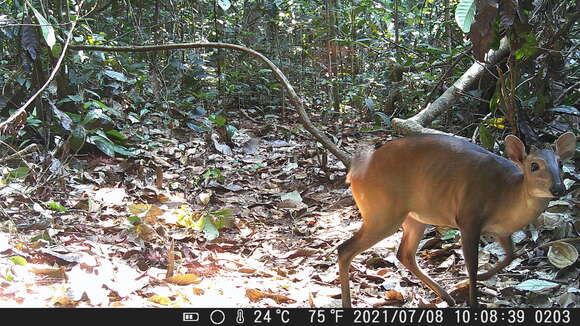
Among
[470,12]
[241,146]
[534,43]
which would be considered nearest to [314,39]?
[241,146]

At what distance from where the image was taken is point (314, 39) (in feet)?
38.2

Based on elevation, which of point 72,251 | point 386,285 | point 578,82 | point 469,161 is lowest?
point 386,285

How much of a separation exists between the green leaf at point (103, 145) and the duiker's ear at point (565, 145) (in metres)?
4.85

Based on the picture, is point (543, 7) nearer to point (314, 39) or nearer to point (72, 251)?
A: point (72, 251)

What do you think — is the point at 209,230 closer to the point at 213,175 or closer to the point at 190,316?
the point at 190,316

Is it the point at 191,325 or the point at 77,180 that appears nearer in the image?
the point at 191,325

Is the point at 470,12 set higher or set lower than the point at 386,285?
higher

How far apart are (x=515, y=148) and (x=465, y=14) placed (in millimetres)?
950

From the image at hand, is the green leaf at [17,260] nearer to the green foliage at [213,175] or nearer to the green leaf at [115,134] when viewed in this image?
the green foliage at [213,175]

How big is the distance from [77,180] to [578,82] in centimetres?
488

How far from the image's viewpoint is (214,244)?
4.92 m

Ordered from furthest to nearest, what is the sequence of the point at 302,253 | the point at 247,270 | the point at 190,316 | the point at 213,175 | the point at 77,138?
the point at 213,175 < the point at 77,138 < the point at 302,253 < the point at 247,270 < the point at 190,316

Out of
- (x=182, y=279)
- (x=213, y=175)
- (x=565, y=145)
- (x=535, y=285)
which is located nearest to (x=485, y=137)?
(x=565, y=145)

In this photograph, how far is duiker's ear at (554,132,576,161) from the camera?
341 centimetres
